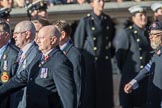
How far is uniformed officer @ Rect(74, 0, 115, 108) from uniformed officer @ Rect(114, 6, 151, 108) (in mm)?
532

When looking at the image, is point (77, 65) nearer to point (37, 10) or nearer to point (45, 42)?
point (45, 42)

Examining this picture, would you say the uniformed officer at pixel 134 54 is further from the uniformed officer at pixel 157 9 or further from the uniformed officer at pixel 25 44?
the uniformed officer at pixel 25 44

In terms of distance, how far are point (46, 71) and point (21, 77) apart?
35 cm

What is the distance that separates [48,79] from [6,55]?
53.7 inches

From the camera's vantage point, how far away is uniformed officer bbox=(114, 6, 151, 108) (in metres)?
12.9

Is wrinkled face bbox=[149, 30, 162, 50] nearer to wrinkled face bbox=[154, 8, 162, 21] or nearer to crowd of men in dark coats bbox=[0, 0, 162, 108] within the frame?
crowd of men in dark coats bbox=[0, 0, 162, 108]

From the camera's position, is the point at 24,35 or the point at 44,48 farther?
the point at 24,35

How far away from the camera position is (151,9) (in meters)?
14.4

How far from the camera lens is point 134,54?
42.3 ft

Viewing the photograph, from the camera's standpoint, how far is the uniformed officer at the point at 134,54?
12891mm

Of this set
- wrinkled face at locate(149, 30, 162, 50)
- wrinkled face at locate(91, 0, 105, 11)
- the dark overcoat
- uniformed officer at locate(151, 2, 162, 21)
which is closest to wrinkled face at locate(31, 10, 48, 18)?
the dark overcoat

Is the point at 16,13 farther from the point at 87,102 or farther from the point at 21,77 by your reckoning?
the point at 21,77

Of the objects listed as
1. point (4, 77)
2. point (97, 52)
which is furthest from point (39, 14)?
point (4, 77)

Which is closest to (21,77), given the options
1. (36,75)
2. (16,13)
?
(36,75)
